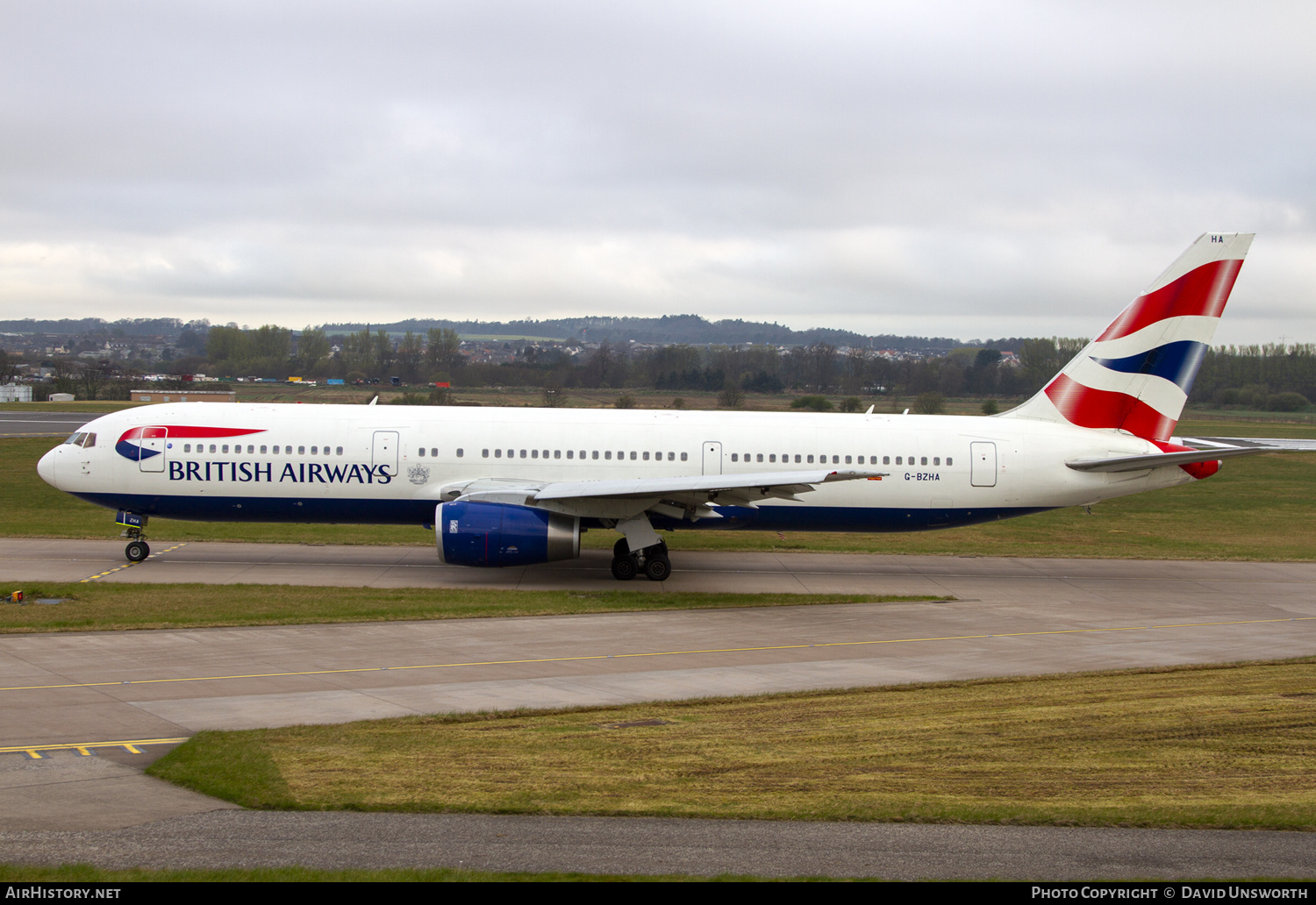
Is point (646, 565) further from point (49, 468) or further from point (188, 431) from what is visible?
point (49, 468)

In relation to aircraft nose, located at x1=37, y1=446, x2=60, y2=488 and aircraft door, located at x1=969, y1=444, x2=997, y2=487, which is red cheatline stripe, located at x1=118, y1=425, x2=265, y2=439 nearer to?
aircraft nose, located at x1=37, y1=446, x2=60, y2=488

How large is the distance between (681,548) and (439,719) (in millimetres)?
17350

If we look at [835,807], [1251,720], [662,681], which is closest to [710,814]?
→ [835,807]

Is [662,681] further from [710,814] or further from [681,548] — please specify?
[681,548]

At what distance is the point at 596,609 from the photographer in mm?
22422

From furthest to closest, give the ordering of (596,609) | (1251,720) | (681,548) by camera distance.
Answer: (681,548) → (596,609) → (1251,720)

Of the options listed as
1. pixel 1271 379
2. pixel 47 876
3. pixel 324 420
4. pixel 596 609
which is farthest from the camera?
pixel 1271 379

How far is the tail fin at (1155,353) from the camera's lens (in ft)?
88.9

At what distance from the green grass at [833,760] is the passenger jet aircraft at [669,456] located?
1132 cm

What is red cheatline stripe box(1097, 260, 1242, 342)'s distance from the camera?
1065 inches

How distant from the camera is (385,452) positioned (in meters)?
26.6

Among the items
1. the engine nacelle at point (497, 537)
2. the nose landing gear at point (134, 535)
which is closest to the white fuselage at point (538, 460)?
the nose landing gear at point (134, 535)

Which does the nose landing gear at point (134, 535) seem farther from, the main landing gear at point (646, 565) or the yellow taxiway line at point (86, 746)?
the yellow taxiway line at point (86, 746)

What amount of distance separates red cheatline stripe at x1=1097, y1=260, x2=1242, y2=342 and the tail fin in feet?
0.07
